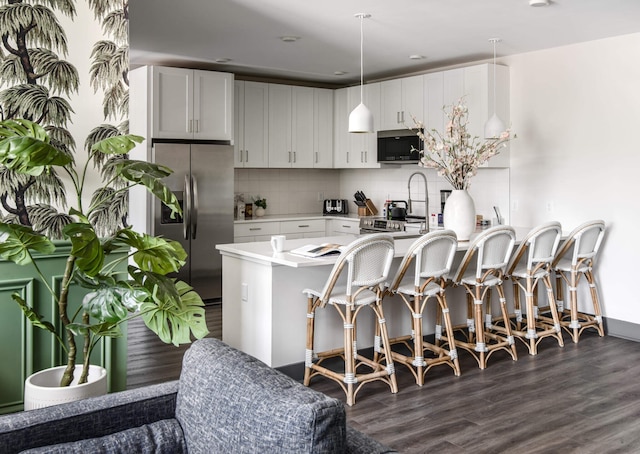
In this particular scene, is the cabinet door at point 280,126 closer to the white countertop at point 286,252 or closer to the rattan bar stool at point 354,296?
the white countertop at point 286,252

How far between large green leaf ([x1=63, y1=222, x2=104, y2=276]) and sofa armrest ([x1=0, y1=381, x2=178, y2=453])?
0.70m

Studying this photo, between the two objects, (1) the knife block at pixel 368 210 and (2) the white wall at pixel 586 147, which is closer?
(2) the white wall at pixel 586 147

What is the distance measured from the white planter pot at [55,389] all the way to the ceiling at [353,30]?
2613 mm

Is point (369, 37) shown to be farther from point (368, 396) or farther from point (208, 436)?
point (208, 436)

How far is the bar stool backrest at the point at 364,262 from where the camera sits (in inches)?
143

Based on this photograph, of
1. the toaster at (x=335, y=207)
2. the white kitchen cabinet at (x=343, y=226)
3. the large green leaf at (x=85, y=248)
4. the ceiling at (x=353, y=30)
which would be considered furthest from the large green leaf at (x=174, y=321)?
the toaster at (x=335, y=207)

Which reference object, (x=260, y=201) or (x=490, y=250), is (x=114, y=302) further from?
(x=260, y=201)

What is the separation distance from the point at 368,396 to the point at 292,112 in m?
4.38

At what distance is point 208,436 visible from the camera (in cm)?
170

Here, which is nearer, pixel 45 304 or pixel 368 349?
pixel 45 304

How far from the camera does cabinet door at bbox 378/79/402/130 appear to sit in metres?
6.87

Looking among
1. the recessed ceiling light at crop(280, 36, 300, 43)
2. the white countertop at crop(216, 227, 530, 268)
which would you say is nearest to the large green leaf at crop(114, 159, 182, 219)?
the white countertop at crop(216, 227, 530, 268)

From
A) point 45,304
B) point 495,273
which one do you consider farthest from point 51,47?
point 495,273

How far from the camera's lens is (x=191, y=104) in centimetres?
644
